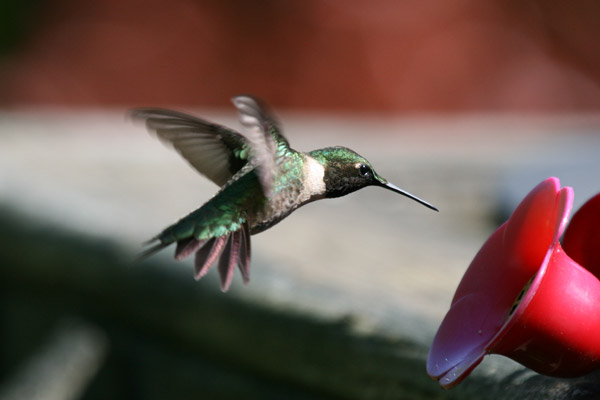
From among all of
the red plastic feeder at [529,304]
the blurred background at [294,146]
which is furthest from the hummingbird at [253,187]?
the blurred background at [294,146]

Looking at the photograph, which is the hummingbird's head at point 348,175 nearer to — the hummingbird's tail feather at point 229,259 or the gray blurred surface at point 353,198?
the hummingbird's tail feather at point 229,259

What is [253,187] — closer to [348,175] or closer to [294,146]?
[348,175]

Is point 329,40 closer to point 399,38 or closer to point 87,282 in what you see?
point 399,38

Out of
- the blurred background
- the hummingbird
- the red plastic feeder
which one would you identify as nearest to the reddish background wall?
the blurred background

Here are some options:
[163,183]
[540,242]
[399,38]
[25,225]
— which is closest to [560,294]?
[540,242]

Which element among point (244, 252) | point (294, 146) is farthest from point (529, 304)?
point (294, 146)

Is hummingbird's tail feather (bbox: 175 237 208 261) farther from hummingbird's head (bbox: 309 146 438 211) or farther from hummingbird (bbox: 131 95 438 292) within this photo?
hummingbird's head (bbox: 309 146 438 211)
